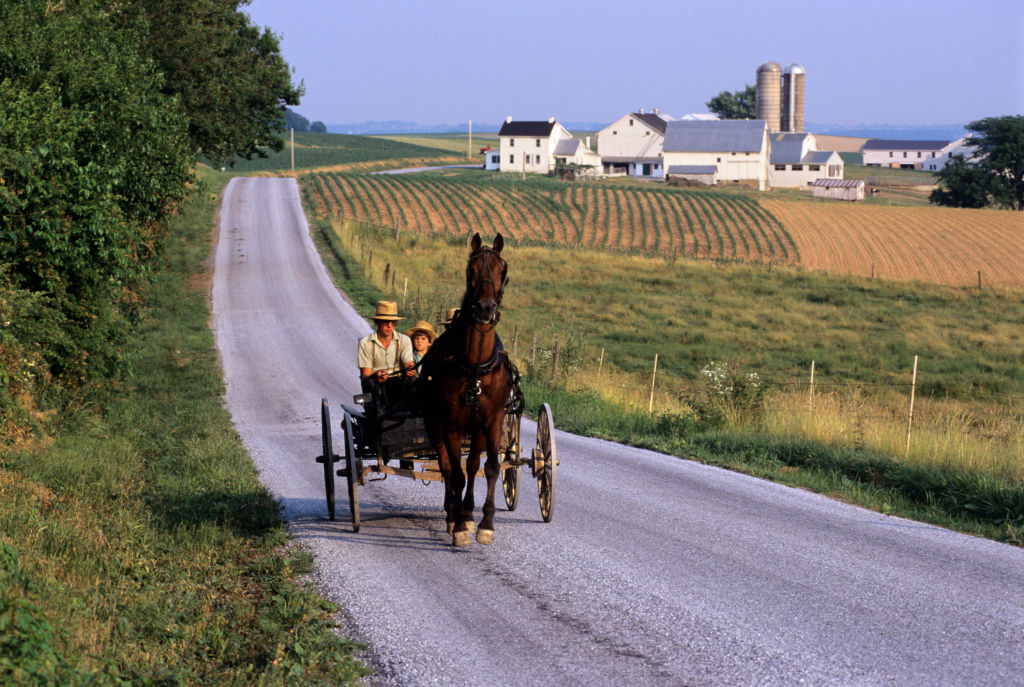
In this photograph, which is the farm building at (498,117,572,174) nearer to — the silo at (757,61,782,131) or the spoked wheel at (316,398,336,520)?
the silo at (757,61,782,131)

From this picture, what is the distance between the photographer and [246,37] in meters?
41.6

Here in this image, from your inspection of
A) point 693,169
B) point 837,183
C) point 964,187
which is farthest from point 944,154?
point 693,169

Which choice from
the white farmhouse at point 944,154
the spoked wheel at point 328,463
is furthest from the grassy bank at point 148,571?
the white farmhouse at point 944,154

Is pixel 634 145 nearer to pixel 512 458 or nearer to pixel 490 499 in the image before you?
pixel 512 458

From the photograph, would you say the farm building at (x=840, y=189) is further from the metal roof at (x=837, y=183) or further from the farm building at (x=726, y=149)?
the farm building at (x=726, y=149)

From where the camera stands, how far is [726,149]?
113 m

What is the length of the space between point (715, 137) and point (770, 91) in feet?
132

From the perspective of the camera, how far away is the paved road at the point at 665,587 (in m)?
6.09

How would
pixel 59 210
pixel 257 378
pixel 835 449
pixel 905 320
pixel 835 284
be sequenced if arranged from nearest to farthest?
pixel 835 449
pixel 59 210
pixel 257 378
pixel 905 320
pixel 835 284

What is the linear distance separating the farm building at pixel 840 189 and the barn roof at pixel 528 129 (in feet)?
112

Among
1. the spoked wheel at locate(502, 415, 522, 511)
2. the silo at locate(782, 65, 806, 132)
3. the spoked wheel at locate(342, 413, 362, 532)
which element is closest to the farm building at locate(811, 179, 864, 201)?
the silo at locate(782, 65, 806, 132)

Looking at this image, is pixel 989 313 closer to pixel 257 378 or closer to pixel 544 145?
pixel 257 378

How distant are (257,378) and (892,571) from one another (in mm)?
19757

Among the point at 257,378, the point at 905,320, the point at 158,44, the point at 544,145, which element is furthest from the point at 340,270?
the point at 544,145
